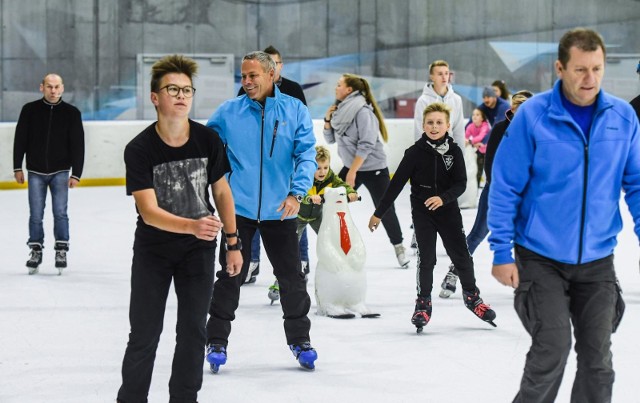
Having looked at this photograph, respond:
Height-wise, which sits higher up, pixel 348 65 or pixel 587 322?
pixel 348 65

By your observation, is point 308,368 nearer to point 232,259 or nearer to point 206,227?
point 232,259

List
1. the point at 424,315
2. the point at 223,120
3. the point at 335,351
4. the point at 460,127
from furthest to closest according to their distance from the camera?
the point at 460,127 < the point at 424,315 < the point at 335,351 < the point at 223,120

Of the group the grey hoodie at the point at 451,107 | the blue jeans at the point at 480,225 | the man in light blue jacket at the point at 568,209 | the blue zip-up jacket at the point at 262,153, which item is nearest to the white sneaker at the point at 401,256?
the grey hoodie at the point at 451,107

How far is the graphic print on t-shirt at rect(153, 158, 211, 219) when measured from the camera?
4.17 meters

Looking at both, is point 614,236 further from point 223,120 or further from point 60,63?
point 60,63

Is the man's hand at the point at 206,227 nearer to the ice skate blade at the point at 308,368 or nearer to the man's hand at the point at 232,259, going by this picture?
the man's hand at the point at 232,259

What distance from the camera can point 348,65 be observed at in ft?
71.6

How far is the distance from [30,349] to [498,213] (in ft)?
10.3

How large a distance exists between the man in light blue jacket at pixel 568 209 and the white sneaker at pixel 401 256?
507 cm

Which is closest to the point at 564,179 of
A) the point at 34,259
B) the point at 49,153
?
the point at 49,153

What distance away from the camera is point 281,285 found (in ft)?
18.2

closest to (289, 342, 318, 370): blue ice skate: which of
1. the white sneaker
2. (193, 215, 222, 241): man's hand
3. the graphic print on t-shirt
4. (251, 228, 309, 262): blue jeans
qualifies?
the graphic print on t-shirt

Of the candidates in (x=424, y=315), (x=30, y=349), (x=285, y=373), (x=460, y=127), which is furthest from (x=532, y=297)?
(x=460, y=127)

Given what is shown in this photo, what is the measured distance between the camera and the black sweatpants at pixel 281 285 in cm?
546
